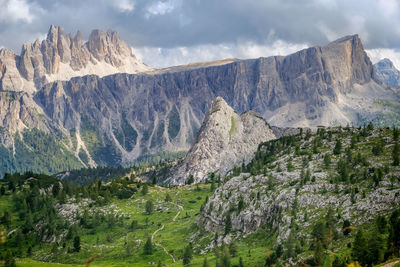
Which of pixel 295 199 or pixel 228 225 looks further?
pixel 228 225

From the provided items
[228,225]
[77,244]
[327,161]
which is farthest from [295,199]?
[77,244]

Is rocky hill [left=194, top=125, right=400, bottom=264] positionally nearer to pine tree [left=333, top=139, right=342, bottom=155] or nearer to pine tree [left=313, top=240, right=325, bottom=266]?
pine tree [left=333, top=139, right=342, bottom=155]

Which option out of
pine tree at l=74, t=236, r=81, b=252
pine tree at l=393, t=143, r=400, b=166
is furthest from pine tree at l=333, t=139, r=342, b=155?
pine tree at l=74, t=236, r=81, b=252

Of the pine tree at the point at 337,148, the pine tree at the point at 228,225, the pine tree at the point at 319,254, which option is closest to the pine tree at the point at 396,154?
the pine tree at the point at 337,148

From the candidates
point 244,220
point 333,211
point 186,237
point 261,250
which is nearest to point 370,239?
point 333,211

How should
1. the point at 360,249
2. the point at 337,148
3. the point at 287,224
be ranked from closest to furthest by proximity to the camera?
A: the point at 360,249, the point at 287,224, the point at 337,148

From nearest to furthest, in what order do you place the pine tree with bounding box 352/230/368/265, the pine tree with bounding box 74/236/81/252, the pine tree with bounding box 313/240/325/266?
the pine tree with bounding box 352/230/368/265 < the pine tree with bounding box 313/240/325/266 < the pine tree with bounding box 74/236/81/252

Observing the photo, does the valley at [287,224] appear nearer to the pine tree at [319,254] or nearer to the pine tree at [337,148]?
the pine tree at [319,254]

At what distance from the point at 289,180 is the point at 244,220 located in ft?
85.7

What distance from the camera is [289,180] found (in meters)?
170

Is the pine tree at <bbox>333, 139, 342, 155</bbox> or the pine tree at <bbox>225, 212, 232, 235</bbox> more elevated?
the pine tree at <bbox>333, 139, 342, 155</bbox>

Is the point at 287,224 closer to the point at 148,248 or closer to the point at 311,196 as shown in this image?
the point at 311,196

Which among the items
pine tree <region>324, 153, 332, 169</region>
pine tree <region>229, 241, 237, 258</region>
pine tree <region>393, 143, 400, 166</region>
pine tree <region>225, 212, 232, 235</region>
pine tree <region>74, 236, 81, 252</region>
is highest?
pine tree <region>393, 143, 400, 166</region>

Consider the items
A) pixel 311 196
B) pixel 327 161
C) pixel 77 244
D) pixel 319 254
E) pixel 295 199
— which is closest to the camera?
pixel 319 254
